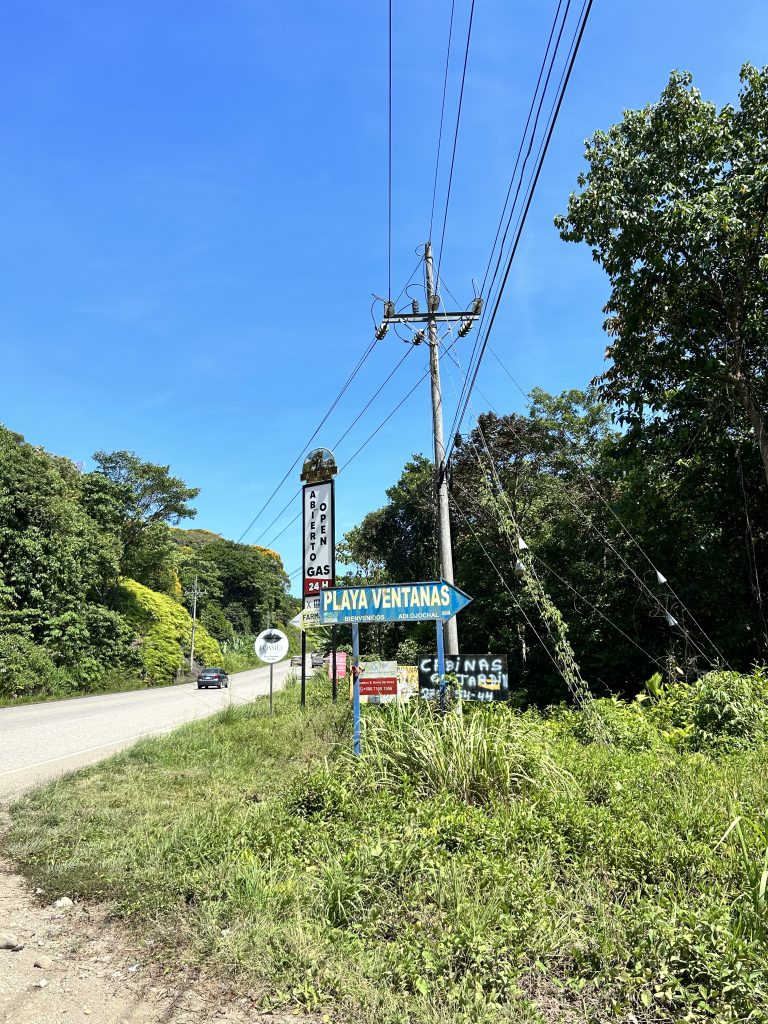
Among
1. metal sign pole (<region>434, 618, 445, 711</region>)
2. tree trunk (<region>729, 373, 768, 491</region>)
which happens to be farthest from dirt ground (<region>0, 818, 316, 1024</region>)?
tree trunk (<region>729, 373, 768, 491</region>)

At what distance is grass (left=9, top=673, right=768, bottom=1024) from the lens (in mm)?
3193

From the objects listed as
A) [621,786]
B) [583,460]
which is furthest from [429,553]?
[621,786]

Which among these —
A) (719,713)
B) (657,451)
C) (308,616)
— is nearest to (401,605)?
(719,713)

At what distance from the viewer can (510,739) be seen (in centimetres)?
620

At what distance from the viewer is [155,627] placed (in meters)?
35.7

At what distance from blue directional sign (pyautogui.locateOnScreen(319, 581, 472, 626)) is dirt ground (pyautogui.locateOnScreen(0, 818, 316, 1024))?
3644mm

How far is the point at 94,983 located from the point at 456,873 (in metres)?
2.17

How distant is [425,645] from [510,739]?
16349 millimetres

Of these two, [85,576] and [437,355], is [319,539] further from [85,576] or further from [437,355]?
[85,576]

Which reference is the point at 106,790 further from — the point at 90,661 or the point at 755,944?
the point at 90,661

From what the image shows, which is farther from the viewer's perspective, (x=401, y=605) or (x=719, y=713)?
(x=719, y=713)

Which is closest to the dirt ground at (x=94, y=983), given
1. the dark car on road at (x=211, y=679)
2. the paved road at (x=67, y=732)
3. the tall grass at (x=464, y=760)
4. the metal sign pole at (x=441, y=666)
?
the tall grass at (x=464, y=760)

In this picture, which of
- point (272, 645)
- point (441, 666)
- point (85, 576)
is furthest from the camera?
point (85, 576)

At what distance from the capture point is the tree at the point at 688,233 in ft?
34.9
